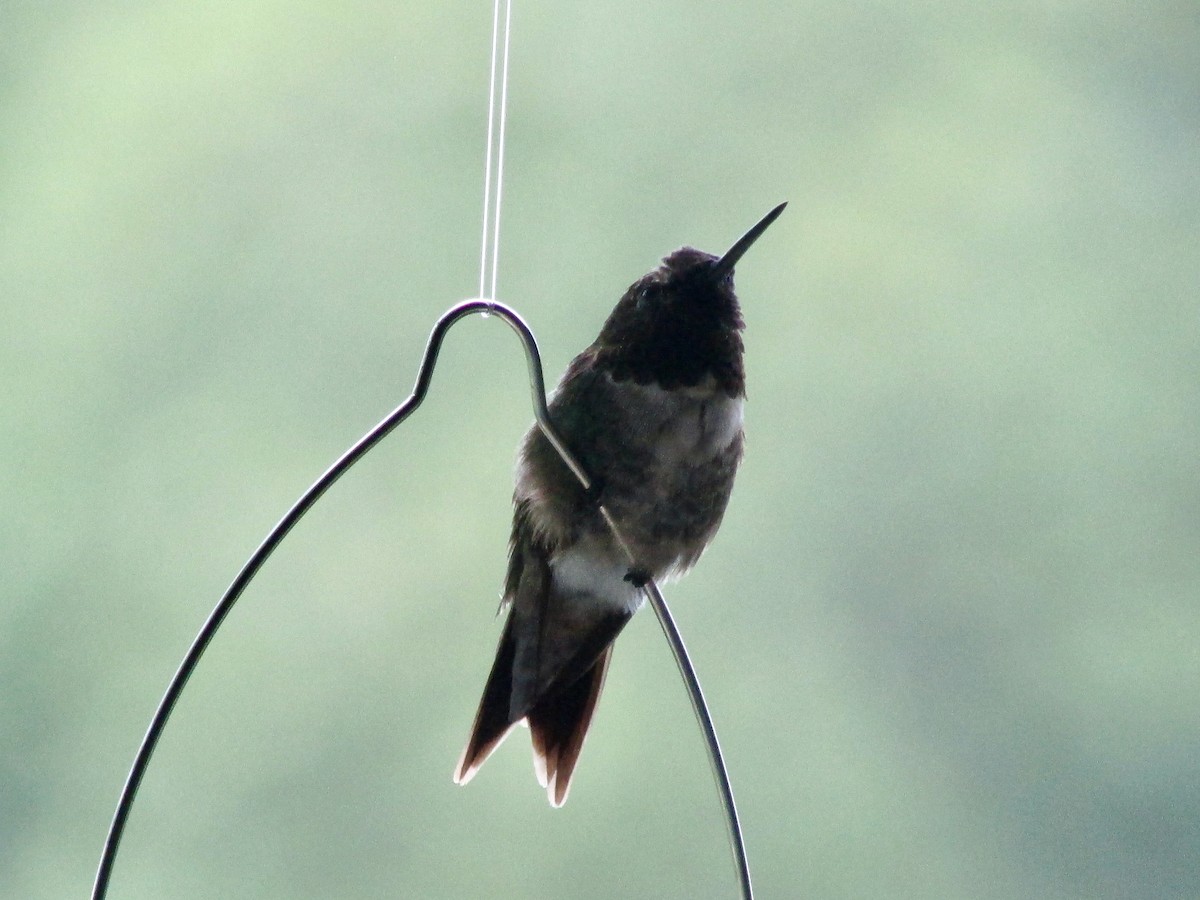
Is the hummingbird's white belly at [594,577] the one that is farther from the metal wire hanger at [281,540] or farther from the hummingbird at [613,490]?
the metal wire hanger at [281,540]

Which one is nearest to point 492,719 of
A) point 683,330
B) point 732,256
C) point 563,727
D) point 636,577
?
point 563,727

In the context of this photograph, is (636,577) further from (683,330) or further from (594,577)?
(683,330)

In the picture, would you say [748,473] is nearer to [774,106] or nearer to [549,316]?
[549,316]

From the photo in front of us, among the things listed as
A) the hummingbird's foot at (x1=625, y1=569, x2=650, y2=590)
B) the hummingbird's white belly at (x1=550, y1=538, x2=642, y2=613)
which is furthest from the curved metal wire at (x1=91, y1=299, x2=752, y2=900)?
the hummingbird's white belly at (x1=550, y1=538, x2=642, y2=613)

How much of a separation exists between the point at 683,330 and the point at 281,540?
25.4 inches

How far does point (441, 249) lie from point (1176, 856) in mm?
1954

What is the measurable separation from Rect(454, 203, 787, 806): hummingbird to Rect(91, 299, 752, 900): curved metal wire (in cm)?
35

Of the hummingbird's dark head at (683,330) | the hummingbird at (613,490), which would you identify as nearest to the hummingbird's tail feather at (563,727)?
the hummingbird at (613,490)

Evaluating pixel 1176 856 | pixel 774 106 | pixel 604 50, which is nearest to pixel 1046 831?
pixel 1176 856

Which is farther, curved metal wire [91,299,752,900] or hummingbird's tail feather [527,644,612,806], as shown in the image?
hummingbird's tail feather [527,644,612,806]

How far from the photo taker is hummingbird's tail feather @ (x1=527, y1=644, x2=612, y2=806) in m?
1.57

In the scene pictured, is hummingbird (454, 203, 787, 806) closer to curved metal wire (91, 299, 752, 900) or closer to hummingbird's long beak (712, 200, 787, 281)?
hummingbird's long beak (712, 200, 787, 281)

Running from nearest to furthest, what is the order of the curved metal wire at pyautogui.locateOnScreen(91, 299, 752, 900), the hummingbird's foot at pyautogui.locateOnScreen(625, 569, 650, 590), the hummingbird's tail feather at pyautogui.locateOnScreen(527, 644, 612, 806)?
the curved metal wire at pyautogui.locateOnScreen(91, 299, 752, 900)
the hummingbird's foot at pyautogui.locateOnScreen(625, 569, 650, 590)
the hummingbird's tail feather at pyautogui.locateOnScreen(527, 644, 612, 806)

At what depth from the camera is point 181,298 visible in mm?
2656
